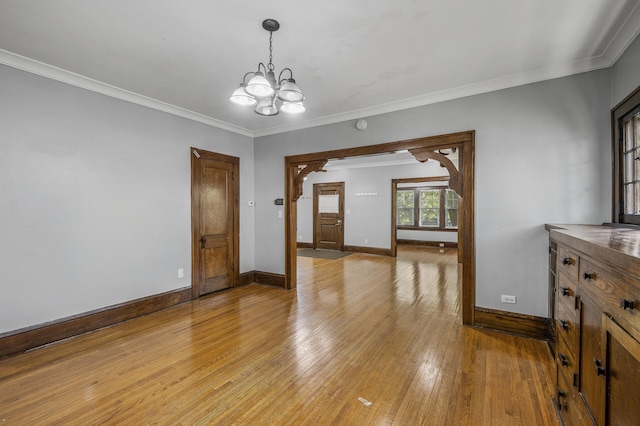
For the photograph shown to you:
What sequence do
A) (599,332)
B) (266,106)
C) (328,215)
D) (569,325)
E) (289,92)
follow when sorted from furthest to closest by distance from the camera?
(328,215)
(266,106)
(289,92)
(569,325)
(599,332)

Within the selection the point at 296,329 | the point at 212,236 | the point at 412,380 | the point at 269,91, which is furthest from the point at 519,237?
the point at 212,236

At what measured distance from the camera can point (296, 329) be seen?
322 centimetres

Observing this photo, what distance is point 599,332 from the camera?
1198 mm

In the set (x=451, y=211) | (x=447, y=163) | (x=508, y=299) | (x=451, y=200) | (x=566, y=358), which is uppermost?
(x=447, y=163)

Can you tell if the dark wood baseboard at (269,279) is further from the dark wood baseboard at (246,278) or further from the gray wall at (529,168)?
the gray wall at (529,168)

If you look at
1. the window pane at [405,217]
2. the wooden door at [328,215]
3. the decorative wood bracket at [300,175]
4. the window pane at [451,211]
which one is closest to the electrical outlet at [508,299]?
the decorative wood bracket at [300,175]

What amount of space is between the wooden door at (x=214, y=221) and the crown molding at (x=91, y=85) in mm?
540

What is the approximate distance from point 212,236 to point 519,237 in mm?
4155

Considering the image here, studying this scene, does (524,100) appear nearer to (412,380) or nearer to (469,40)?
(469,40)

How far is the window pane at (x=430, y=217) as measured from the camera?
31.9 feet

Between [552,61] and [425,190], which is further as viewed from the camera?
[425,190]

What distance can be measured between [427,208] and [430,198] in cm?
36

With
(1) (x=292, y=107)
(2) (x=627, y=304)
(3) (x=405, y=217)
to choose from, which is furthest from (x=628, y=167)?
(3) (x=405, y=217)

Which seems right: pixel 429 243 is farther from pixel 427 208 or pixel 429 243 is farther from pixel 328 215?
pixel 328 215
